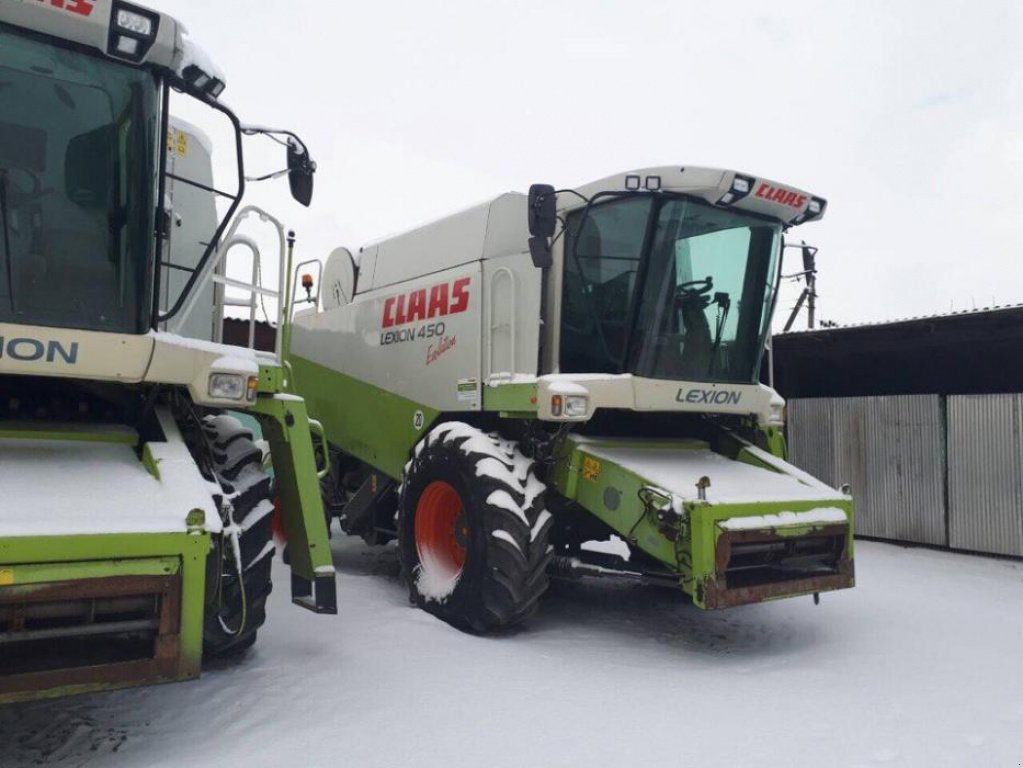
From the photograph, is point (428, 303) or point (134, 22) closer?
point (134, 22)

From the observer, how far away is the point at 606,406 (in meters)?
5.08

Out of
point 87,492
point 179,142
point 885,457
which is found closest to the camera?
point 87,492

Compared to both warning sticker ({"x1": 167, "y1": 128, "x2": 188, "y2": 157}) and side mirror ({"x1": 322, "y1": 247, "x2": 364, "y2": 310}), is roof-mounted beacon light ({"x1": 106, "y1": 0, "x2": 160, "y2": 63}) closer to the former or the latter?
warning sticker ({"x1": 167, "y1": 128, "x2": 188, "y2": 157})

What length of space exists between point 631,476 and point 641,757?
184 centimetres

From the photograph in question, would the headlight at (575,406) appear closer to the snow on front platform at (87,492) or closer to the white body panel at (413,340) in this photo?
the white body panel at (413,340)

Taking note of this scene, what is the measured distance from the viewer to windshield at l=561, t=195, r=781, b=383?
17.1 feet

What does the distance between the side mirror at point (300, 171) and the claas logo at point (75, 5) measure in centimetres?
110

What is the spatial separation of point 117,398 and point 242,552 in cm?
98

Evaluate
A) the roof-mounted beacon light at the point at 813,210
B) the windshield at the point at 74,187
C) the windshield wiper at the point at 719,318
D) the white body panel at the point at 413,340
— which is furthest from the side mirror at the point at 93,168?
the roof-mounted beacon light at the point at 813,210

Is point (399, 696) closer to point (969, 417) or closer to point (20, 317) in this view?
point (20, 317)

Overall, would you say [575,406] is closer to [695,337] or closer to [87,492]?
[695,337]

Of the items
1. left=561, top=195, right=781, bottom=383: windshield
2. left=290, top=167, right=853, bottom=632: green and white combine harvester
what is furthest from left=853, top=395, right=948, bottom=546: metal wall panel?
left=561, top=195, right=781, bottom=383: windshield

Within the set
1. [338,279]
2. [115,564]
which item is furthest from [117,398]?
[338,279]

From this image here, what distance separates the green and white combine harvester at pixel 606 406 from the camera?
188 inches
